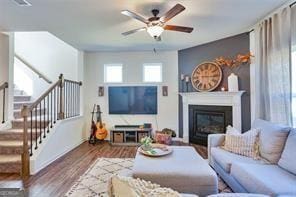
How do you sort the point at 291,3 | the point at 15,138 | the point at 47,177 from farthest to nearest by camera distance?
the point at 15,138
the point at 47,177
the point at 291,3

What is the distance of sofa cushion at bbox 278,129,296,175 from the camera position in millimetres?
2493

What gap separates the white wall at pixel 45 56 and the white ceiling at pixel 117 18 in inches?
48.2

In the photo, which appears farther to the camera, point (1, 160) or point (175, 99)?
point (175, 99)

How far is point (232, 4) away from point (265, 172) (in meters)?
2.29

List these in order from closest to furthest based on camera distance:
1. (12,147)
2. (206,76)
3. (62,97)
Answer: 1. (12,147)
2. (62,97)
3. (206,76)

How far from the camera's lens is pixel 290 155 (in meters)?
2.58

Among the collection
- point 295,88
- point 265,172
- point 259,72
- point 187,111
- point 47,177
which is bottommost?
point 47,177

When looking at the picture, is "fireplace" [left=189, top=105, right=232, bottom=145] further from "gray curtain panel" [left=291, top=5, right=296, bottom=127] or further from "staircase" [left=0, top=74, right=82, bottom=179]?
"staircase" [left=0, top=74, right=82, bottom=179]

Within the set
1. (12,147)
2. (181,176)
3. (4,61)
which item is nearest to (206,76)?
(181,176)

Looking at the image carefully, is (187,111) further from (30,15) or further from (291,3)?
(30,15)

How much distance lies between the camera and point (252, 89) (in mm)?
4773

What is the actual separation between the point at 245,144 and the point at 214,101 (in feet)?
7.40

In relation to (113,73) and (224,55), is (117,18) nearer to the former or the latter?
(224,55)

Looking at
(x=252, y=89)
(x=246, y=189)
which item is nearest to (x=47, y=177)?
(x=246, y=189)
